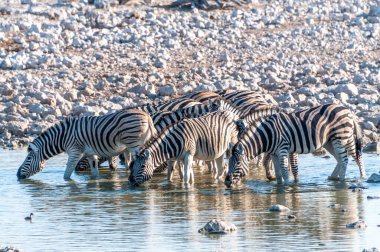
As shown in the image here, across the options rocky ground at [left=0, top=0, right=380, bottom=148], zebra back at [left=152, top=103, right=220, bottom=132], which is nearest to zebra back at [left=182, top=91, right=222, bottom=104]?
zebra back at [left=152, top=103, right=220, bottom=132]

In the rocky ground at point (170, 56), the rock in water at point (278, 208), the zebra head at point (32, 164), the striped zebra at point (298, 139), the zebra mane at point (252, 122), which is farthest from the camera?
the rocky ground at point (170, 56)

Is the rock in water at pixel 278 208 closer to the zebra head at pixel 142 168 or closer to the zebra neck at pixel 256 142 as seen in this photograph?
the zebra neck at pixel 256 142

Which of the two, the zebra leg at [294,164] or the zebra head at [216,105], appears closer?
the zebra leg at [294,164]

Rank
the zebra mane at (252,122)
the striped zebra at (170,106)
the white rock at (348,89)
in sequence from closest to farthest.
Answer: the zebra mane at (252,122), the striped zebra at (170,106), the white rock at (348,89)

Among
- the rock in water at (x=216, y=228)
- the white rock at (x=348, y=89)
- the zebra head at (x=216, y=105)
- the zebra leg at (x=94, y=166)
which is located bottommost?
the rock in water at (x=216, y=228)

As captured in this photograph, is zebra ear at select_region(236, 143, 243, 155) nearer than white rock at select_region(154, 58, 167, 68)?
Yes

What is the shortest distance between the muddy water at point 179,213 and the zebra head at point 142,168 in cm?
16

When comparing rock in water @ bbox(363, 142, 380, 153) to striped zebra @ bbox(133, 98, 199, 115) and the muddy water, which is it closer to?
the muddy water

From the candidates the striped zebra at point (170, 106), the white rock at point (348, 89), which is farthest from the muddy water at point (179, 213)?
the white rock at point (348, 89)

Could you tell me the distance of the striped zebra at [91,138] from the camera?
16.7 m

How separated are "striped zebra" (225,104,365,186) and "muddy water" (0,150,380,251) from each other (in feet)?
0.89

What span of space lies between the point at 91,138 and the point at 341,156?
3.62m

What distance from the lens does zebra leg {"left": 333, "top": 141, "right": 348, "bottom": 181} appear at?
16.0 meters

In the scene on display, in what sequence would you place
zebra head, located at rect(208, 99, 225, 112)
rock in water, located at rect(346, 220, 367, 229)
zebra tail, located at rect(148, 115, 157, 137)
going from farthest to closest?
zebra head, located at rect(208, 99, 225, 112)
zebra tail, located at rect(148, 115, 157, 137)
rock in water, located at rect(346, 220, 367, 229)
